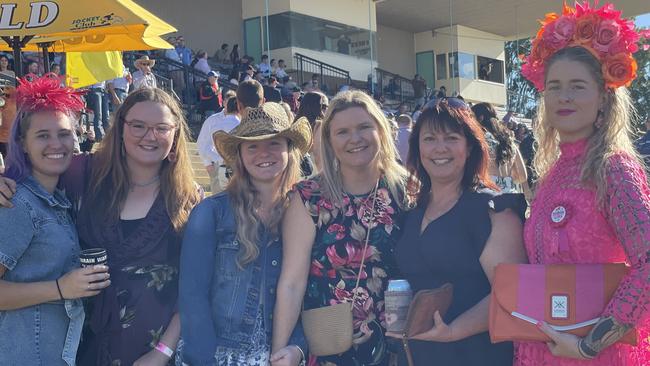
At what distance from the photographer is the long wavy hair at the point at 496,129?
601 cm

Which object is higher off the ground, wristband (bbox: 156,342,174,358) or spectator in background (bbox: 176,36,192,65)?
spectator in background (bbox: 176,36,192,65)

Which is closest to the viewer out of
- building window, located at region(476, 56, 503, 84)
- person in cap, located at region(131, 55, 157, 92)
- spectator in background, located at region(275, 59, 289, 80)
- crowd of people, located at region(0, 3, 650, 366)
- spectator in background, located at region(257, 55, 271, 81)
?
crowd of people, located at region(0, 3, 650, 366)

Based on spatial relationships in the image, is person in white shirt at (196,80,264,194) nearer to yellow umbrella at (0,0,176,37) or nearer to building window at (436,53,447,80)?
yellow umbrella at (0,0,176,37)

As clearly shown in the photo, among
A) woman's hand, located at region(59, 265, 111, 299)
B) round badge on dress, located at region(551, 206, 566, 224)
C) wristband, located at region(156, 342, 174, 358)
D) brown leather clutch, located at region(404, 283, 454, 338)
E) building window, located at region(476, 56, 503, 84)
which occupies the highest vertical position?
building window, located at region(476, 56, 503, 84)

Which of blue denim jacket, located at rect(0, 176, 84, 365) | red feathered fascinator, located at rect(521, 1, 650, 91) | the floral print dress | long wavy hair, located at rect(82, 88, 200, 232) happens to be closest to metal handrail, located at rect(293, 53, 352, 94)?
long wavy hair, located at rect(82, 88, 200, 232)

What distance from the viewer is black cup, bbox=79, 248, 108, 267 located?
2828mm

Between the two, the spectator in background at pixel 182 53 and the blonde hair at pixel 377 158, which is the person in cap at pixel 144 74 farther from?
the blonde hair at pixel 377 158

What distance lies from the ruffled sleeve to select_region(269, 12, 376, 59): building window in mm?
22931

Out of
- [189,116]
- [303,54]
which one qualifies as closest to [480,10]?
[303,54]

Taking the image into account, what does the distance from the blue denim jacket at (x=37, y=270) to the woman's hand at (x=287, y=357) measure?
36.0 inches

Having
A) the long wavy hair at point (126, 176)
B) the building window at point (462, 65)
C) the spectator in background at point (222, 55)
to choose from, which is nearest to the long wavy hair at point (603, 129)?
the long wavy hair at point (126, 176)

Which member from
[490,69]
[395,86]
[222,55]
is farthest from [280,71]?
[490,69]

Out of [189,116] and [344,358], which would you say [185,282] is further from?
[189,116]

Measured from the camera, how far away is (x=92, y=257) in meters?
2.83
